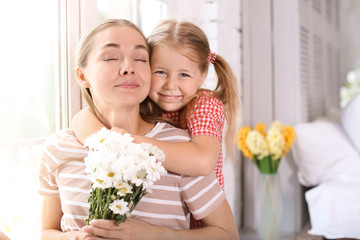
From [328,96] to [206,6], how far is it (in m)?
1.58

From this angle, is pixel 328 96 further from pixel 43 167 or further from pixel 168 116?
pixel 43 167

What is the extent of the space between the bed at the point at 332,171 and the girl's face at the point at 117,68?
1.75 m

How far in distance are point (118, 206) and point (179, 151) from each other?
296 mm

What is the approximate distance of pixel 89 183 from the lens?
1.04m

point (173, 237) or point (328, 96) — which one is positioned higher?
point (328, 96)

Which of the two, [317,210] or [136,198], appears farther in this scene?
Answer: [317,210]

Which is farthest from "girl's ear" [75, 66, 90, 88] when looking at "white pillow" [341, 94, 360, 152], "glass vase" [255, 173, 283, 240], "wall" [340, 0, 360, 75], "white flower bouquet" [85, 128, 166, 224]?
"wall" [340, 0, 360, 75]

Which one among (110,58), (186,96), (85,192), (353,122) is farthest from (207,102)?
(353,122)

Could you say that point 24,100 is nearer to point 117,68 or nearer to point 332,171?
point 117,68

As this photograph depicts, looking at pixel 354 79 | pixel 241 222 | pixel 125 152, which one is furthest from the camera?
pixel 354 79

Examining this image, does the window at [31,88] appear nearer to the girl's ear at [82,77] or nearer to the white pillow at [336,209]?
the girl's ear at [82,77]

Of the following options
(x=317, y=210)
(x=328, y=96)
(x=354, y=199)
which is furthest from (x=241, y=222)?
(x=328, y=96)

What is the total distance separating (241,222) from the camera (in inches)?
113

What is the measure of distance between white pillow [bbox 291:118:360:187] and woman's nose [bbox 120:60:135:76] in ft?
6.04
